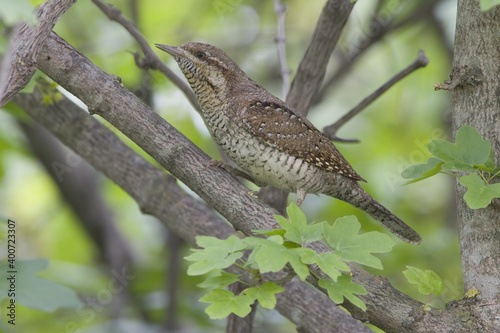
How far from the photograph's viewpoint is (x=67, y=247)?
19.6 feet

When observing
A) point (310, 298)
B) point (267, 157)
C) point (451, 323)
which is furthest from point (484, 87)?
point (310, 298)

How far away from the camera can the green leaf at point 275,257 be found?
1.93 meters

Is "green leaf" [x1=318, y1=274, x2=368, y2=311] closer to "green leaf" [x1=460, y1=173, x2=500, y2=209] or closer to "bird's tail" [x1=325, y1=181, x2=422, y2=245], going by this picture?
"green leaf" [x1=460, y1=173, x2=500, y2=209]

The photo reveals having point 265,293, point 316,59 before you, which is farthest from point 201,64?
point 265,293

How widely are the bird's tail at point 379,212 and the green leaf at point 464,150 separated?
128cm

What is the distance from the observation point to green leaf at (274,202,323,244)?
213 centimetres

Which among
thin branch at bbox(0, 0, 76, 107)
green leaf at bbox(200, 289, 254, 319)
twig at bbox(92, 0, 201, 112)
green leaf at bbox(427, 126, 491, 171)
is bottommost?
green leaf at bbox(200, 289, 254, 319)

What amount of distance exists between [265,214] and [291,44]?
13.6 ft

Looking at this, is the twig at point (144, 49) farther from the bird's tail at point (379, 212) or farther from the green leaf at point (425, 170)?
the green leaf at point (425, 170)

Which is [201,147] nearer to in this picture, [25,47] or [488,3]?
[25,47]

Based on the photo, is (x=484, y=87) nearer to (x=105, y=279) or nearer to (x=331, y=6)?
(x=331, y=6)

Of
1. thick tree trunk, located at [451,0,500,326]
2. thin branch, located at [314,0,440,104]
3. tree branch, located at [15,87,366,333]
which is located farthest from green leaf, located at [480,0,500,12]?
thin branch, located at [314,0,440,104]

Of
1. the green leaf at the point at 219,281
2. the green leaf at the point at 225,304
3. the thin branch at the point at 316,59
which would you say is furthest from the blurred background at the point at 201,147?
the green leaf at the point at 225,304

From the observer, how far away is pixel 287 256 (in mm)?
1998
